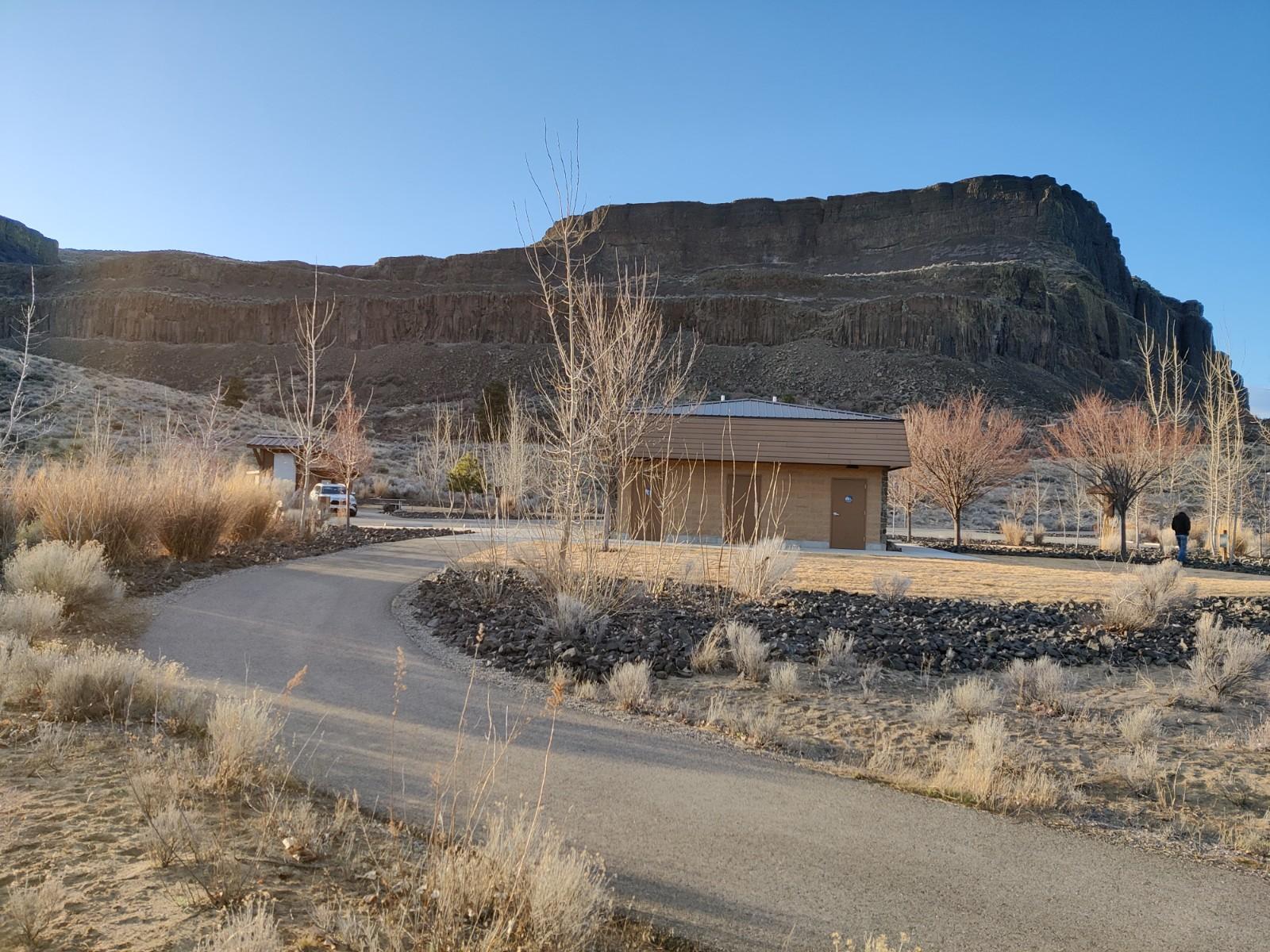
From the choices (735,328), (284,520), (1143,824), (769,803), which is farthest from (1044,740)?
(735,328)

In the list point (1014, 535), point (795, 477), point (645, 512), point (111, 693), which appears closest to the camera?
point (111, 693)

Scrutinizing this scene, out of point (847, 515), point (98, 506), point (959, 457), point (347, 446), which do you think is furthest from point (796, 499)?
point (98, 506)

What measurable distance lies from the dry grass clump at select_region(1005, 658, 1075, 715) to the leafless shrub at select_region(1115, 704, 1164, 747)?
25.2 inches

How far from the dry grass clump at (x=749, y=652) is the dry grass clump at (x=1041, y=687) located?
106 inches

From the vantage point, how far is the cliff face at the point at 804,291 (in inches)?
3634

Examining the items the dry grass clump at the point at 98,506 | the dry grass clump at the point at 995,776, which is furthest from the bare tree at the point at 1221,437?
the dry grass clump at the point at 98,506

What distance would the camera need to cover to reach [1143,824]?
5730mm

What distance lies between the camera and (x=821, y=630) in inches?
433

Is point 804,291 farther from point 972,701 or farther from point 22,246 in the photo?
point 22,246

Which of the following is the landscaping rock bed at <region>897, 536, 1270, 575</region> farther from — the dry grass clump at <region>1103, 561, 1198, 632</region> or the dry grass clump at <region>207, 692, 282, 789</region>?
the dry grass clump at <region>207, 692, 282, 789</region>

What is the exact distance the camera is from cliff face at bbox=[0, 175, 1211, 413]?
92312 millimetres

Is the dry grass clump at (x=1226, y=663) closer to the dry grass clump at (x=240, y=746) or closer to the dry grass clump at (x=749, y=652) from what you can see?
the dry grass clump at (x=749, y=652)

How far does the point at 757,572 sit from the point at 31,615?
30.9 feet

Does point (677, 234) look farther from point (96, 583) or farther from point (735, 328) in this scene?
point (96, 583)
